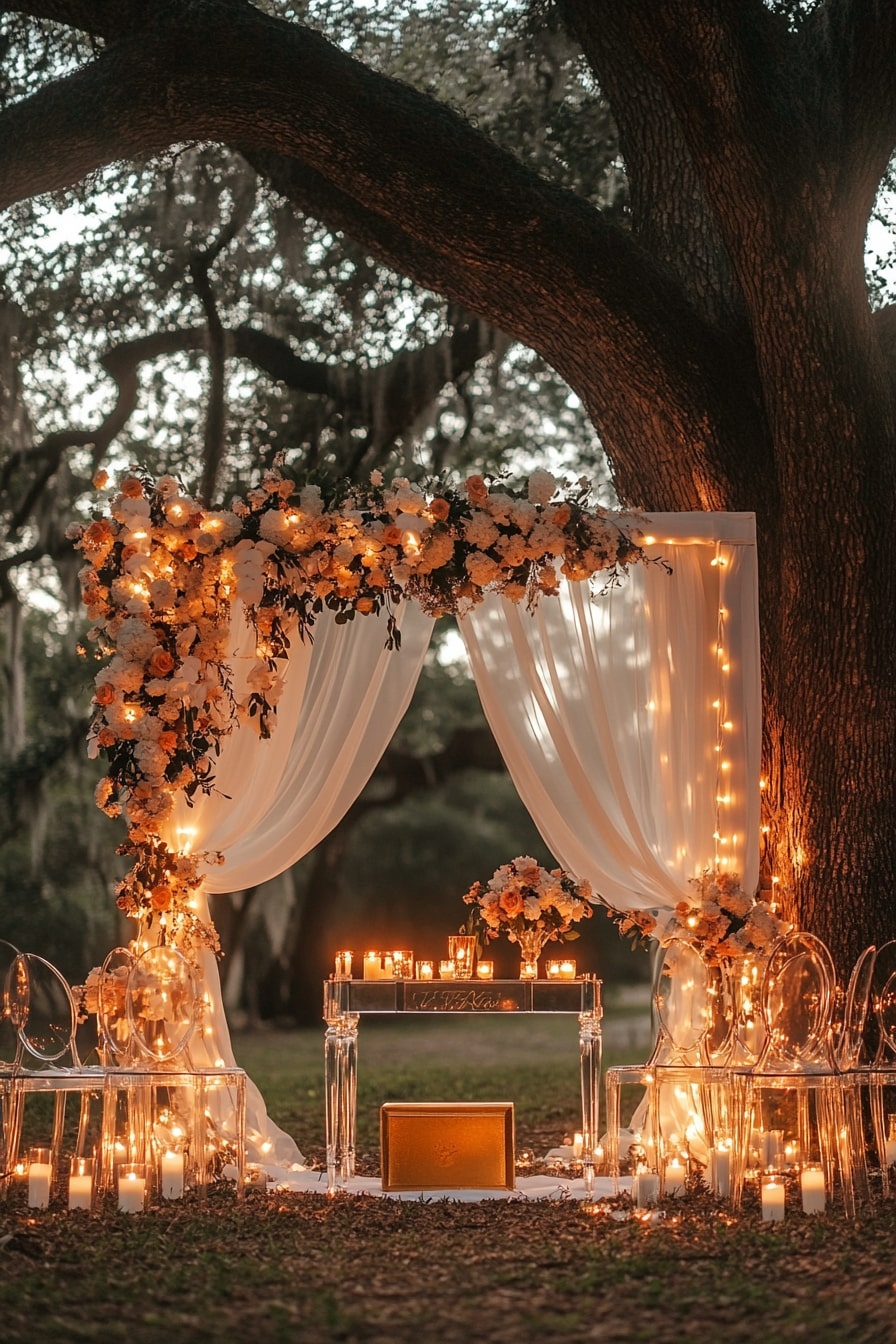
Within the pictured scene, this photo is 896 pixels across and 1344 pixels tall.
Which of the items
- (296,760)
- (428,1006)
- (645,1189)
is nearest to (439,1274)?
(645,1189)

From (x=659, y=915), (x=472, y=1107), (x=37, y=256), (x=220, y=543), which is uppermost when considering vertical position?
(x=37, y=256)

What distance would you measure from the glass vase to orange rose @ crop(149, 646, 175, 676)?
185 cm

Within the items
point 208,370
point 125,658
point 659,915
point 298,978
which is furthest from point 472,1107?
point 298,978

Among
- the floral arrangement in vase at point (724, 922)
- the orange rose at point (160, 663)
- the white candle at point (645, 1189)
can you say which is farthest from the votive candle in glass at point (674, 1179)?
the orange rose at point (160, 663)

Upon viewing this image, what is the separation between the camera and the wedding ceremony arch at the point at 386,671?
607 centimetres

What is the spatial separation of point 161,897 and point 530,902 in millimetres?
1523

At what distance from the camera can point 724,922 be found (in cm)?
615

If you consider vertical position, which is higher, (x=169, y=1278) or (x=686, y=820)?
(x=686, y=820)

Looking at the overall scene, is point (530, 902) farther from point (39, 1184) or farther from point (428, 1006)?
point (39, 1184)

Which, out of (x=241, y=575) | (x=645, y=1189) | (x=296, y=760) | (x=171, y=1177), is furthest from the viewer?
(x=296, y=760)

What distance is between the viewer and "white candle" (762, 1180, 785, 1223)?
198 inches

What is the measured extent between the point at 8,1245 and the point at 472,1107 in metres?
1.86

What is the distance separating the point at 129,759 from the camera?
613 centimetres

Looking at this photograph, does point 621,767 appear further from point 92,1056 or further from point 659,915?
point 92,1056
